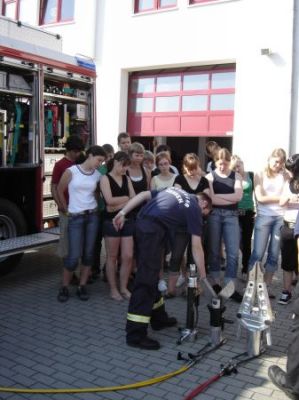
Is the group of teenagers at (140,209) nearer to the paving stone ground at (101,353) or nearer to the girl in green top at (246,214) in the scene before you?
the paving stone ground at (101,353)

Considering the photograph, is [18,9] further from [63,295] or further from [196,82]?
[63,295]

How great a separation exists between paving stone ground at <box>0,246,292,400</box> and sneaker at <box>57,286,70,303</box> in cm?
9

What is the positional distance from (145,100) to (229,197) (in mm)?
8256

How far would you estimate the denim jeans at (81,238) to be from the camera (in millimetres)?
5340

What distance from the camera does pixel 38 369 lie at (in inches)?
147

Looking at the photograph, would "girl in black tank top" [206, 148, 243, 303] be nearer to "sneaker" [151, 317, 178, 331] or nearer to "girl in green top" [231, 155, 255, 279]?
"girl in green top" [231, 155, 255, 279]

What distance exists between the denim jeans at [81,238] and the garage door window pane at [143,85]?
326 inches

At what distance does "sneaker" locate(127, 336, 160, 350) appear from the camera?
4.14m

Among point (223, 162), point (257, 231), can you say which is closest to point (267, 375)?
point (257, 231)

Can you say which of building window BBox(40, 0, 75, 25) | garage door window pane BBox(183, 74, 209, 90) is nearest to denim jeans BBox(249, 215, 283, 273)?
garage door window pane BBox(183, 74, 209, 90)

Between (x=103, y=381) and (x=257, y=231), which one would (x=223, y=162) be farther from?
(x=103, y=381)

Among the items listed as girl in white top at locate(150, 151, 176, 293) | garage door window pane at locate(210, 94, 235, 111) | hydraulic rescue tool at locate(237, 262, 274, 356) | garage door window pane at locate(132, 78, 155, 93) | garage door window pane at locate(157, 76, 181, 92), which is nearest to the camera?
hydraulic rescue tool at locate(237, 262, 274, 356)

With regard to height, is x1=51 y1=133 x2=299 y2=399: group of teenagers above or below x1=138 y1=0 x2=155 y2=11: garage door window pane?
below

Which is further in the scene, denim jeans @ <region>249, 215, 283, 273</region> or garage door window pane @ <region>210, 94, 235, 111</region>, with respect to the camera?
garage door window pane @ <region>210, 94, 235, 111</region>
